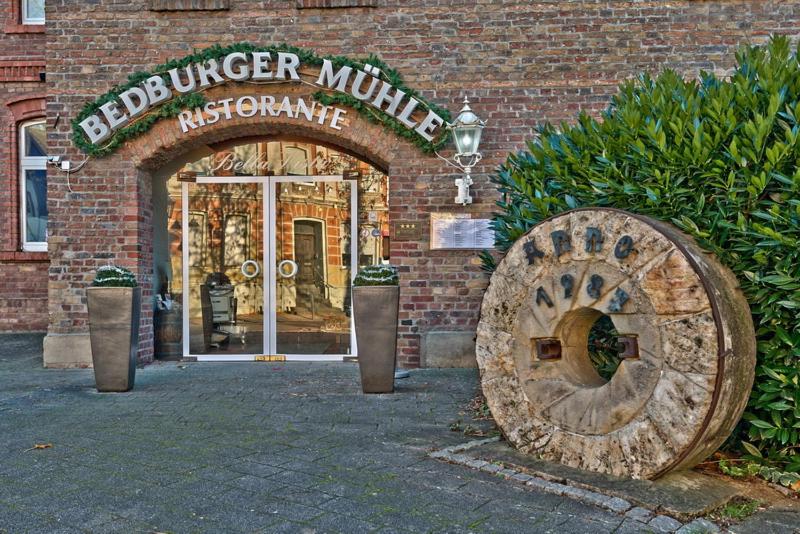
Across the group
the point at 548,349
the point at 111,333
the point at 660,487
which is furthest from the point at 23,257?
the point at 660,487

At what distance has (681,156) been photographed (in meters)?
3.56

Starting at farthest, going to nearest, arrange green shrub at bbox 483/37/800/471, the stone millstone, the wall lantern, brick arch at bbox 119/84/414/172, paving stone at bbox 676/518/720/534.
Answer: brick arch at bbox 119/84/414/172 < the wall lantern < green shrub at bbox 483/37/800/471 < the stone millstone < paving stone at bbox 676/518/720/534

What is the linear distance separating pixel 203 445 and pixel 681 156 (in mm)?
3178

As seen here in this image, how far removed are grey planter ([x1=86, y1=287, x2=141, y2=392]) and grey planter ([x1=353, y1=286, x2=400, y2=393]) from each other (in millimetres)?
2049

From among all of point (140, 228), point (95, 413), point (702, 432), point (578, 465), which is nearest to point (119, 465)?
point (95, 413)

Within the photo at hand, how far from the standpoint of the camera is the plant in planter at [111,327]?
19.9 ft

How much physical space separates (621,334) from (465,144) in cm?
421

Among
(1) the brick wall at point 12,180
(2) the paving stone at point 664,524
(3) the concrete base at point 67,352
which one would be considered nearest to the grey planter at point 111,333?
(3) the concrete base at point 67,352

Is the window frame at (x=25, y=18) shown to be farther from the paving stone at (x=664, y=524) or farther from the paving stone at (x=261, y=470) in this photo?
the paving stone at (x=664, y=524)

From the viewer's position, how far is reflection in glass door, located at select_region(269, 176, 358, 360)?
27.5ft

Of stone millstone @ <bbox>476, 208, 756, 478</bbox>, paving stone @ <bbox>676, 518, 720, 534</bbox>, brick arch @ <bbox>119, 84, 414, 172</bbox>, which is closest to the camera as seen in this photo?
paving stone @ <bbox>676, 518, 720, 534</bbox>

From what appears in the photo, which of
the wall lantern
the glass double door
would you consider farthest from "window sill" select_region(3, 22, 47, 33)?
the wall lantern

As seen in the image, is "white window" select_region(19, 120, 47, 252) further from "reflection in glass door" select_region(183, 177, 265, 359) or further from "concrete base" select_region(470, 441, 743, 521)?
"concrete base" select_region(470, 441, 743, 521)

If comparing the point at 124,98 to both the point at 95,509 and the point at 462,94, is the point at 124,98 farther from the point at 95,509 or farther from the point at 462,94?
the point at 95,509
